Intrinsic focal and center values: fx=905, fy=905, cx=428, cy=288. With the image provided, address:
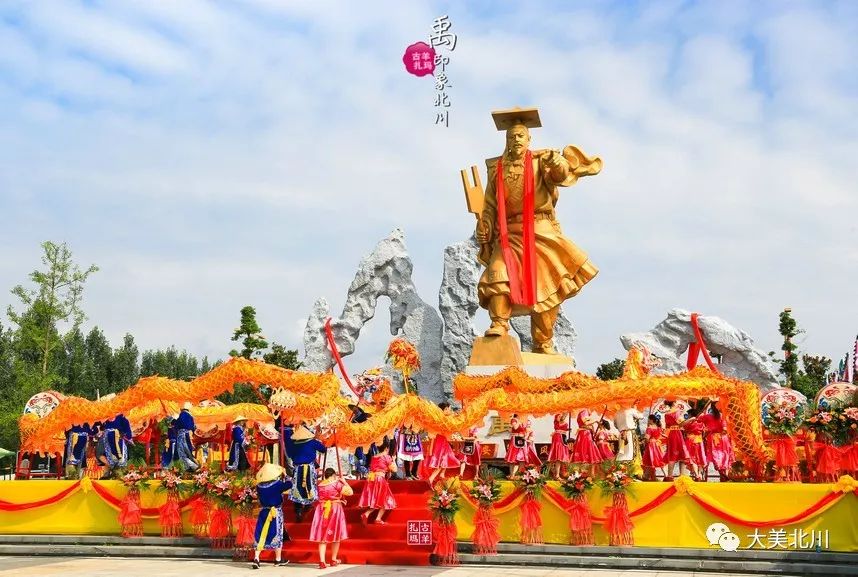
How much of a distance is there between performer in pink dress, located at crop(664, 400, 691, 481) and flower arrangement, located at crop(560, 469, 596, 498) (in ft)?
7.32

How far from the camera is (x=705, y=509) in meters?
9.64

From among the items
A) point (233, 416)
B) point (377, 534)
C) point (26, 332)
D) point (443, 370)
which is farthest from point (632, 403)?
point (443, 370)

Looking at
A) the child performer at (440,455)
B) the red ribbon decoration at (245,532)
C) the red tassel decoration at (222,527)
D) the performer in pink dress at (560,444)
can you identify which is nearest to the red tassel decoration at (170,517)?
the red tassel decoration at (222,527)

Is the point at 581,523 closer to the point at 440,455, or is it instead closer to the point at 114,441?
the point at 440,455

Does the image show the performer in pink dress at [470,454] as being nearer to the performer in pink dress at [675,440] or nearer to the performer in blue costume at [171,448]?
the performer in pink dress at [675,440]

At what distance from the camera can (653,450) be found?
1209cm

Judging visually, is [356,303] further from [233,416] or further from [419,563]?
[419,563]

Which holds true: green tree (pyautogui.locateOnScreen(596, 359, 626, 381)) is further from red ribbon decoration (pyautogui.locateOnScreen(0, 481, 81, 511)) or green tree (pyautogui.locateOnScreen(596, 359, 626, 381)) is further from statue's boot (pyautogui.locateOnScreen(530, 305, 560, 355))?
red ribbon decoration (pyautogui.locateOnScreen(0, 481, 81, 511))

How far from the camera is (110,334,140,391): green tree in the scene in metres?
33.0

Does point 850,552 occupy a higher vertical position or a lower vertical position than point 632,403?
lower

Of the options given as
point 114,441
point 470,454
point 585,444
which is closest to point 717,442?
point 585,444

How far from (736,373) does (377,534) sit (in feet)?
72.0

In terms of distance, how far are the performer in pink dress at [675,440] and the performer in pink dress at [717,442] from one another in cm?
29

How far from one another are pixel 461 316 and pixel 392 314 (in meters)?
2.53
